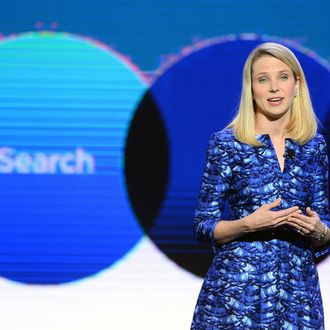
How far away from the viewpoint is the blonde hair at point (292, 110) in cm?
206

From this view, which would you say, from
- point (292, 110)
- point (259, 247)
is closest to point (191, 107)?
point (292, 110)

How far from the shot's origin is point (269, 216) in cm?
192

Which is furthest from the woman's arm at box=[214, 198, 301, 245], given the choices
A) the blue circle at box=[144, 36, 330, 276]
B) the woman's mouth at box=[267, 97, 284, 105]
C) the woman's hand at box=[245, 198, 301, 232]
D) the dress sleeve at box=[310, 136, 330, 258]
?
the blue circle at box=[144, 36, 330, 276]

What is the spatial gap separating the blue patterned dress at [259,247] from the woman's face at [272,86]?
9cm

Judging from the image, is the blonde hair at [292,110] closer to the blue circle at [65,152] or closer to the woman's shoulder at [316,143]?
the woman's shoulder at [316,143]

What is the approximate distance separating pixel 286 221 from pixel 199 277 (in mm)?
1694

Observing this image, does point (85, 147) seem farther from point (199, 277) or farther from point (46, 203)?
point (199, 277)

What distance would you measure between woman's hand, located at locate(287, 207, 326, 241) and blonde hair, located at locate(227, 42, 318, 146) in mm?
221

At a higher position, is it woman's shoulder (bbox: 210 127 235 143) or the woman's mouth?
the woman's mouth

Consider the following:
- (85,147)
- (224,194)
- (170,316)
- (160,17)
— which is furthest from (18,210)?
(224,194)

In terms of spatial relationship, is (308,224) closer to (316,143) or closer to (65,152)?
(316,143)

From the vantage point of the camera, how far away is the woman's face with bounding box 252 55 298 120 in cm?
206

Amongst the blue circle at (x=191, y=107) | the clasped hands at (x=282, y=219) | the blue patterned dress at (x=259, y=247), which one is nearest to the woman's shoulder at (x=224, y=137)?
the blue patterned dress at (x=259, y=247)

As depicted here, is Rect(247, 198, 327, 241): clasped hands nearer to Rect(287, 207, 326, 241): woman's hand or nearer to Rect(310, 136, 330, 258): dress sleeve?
Rect(287, 207, 326, 241): woman's hand
